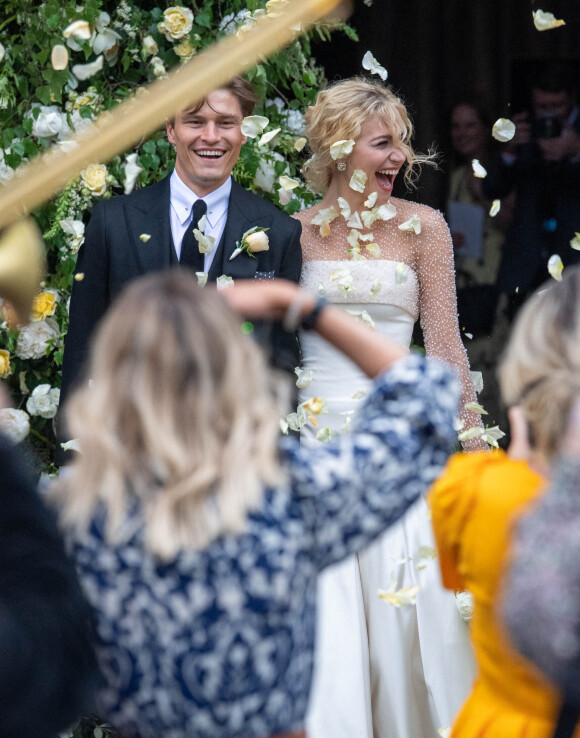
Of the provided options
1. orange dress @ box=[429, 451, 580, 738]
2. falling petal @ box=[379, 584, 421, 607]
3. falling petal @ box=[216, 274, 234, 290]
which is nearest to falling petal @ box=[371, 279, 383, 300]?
falling petal @ box=[216, 274, 234, 290]

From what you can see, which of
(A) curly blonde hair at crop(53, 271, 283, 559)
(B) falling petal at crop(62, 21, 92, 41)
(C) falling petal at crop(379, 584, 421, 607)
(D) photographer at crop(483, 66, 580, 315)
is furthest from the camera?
(D) photographer at crop(483, 66, 580, 315)

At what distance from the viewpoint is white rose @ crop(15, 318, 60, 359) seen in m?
3.65

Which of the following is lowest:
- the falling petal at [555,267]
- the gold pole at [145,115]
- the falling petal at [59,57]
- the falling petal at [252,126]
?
the falling petal at [555,267]

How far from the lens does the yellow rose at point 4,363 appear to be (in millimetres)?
3568

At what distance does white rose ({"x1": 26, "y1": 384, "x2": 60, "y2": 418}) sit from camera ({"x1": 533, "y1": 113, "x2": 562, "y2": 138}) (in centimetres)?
187

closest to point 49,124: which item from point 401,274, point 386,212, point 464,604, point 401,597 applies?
point 386,212

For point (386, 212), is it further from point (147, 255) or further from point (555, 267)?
point (147, 255)

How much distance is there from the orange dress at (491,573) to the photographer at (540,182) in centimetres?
232

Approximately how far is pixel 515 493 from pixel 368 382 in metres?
1.81

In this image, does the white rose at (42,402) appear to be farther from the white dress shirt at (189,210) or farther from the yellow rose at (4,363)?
the white dress shirt at (189,210)

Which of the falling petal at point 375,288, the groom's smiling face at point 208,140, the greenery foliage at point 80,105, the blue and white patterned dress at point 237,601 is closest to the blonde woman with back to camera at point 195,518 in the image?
the blue and white patterned dress at point 237,601

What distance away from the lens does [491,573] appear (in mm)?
1734

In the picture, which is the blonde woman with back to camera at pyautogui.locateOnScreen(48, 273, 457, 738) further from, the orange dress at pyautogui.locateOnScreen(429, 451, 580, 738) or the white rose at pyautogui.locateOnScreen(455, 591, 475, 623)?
the white rose at pyautogui.locateOnScreen(455, 591, 475, 623)

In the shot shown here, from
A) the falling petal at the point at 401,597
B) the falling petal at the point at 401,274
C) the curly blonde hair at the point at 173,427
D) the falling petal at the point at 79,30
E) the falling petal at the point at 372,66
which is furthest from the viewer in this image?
the falling petal at the point at 372,66
